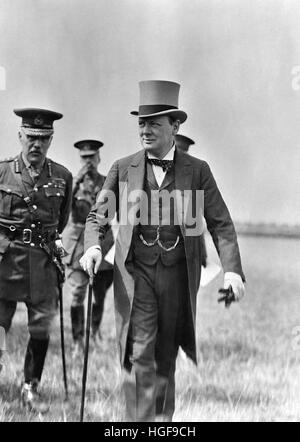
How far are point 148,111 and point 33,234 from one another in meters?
1.25

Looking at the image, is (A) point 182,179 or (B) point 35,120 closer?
(A) point 182,179

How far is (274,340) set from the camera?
6.68 m

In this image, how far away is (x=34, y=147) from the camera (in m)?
4.80

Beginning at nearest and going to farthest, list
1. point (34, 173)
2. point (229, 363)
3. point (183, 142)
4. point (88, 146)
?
point (34, 173) < point (229, 363) < point (183, 142) < point (88, 146)

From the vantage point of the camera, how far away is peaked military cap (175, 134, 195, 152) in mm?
6648

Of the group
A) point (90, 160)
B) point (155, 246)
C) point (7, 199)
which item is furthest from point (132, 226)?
point (90, 160)

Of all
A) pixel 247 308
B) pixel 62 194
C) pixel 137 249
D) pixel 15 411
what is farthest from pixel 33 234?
pixel 247 308

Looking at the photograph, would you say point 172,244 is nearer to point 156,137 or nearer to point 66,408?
point 156,137

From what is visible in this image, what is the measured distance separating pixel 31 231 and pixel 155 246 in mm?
1021

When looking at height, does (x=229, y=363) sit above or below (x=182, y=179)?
below

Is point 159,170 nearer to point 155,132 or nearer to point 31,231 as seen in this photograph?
point 155,132

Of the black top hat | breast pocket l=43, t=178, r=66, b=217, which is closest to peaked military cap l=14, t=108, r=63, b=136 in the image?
breast pocket l=43, t=178, r=66, b=217

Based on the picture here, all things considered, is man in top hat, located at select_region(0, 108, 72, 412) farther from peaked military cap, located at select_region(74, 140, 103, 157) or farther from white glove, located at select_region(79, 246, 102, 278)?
peaked military cap, located at select_region(74, 140, 103, 157)

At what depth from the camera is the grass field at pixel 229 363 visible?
4869 millimetres
